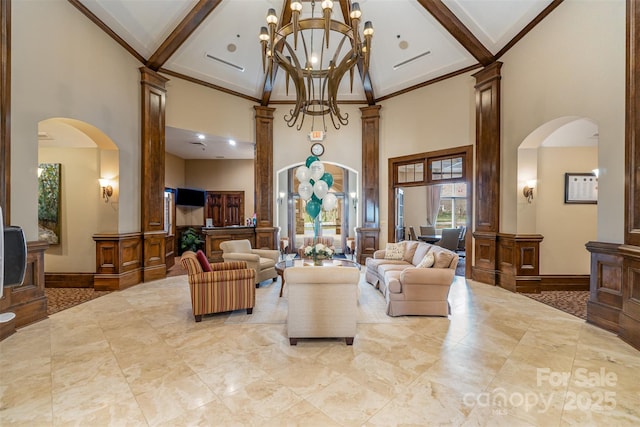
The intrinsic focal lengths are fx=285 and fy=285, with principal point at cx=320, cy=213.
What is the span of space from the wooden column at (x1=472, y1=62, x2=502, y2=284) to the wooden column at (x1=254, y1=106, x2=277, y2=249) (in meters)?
4.72

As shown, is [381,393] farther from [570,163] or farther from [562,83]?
[570,163]

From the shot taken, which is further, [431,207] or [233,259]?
[431,207]

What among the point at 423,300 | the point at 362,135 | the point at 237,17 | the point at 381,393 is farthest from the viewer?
the point at 362,135

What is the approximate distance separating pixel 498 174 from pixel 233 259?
5.24 meters

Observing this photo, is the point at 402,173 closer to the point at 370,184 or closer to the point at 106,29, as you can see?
the point at 370,184

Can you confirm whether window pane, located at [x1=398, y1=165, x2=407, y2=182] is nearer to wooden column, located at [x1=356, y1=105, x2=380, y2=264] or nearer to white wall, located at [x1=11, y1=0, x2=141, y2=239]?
wooden column, located at [x1=356, y1=105, x2=380, y2=264]

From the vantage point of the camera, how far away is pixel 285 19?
18.5 ft

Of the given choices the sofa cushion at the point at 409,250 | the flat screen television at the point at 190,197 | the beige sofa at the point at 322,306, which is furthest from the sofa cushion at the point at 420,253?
the flat screen television at the point at 190,197

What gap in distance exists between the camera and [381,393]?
2.22 meters

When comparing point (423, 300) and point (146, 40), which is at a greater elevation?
point (146, 40)

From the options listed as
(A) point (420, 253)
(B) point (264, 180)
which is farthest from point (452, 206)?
(B) point (264, 180)

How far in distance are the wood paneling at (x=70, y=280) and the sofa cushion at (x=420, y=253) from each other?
19.5ft

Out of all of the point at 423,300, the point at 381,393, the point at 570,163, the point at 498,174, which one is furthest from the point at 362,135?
the point at 381,393

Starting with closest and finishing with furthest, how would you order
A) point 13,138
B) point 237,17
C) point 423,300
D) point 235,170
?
point 13,138 → point 423,300 → point 237,17 → point 235,170
